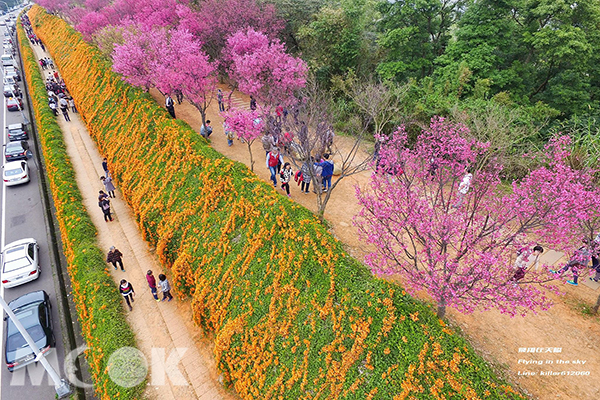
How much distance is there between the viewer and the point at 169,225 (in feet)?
50.3

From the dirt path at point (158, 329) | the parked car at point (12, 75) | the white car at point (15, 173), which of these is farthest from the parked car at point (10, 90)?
the dirt path at point (158, 329)

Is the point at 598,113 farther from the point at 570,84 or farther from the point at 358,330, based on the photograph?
the point at 358,330

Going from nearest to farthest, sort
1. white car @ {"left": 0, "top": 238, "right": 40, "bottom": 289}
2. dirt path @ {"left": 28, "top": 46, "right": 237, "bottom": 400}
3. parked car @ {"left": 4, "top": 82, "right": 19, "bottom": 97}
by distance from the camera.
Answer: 1. dirt path @ {"left": 28, "top": 46, "right": 237, "bottom": 400}
2. white car @ {"left": 0, "top": 238, "right": 40, "bottom": 289}
3. parked car @ {"left": 4, "top": 82, "right": 19, "bottom": 97}

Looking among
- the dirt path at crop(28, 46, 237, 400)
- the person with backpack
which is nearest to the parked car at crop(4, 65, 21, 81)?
the dirt path at crop(28, 46, 237, 400)

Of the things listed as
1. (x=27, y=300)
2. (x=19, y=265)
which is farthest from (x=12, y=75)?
(x=27, y=300)

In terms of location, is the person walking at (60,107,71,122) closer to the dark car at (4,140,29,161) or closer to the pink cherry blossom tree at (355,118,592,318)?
the dark car at (4,140,29,161)

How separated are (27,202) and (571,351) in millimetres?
30366

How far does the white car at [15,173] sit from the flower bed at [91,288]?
2.83 m

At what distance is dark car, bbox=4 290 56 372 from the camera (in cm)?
1258

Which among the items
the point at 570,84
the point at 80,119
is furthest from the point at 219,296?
the point at 80,119

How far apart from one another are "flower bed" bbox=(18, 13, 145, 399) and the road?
4.52 feet

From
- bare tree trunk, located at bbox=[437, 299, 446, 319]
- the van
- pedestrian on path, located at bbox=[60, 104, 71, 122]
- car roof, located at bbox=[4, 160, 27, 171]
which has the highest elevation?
bare tree trunk, located at bbox=[437, 299, 446, 319]

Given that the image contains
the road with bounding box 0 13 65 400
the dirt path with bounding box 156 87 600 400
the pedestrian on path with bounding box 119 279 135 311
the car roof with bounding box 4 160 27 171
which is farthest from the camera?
the car roof with bounding box 4 160 27 171

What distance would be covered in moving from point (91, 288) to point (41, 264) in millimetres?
6424
